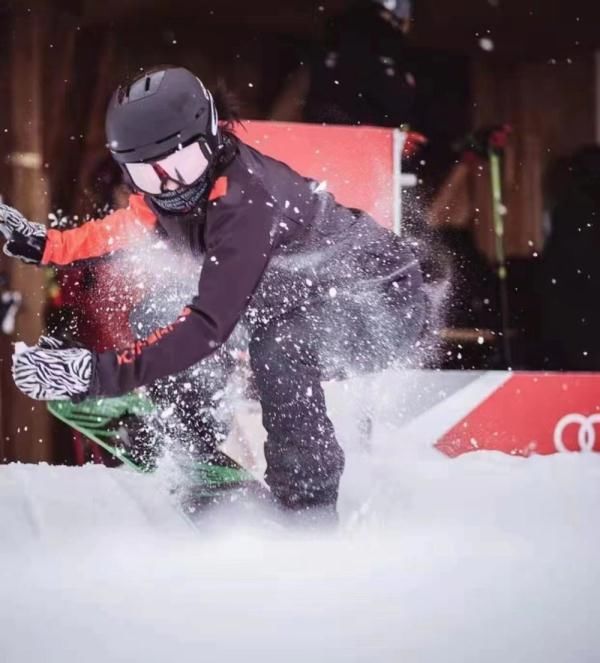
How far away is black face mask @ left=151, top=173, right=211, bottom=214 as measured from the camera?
4.20 feet

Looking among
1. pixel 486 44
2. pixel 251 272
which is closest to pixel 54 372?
pixel 251 272

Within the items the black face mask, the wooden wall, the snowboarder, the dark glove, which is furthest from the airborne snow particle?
the dark glove

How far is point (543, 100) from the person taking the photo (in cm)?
177

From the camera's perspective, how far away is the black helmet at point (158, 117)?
48.6 inches

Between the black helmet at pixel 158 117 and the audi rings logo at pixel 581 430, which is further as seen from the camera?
the audi rings logo at pixel 581 430

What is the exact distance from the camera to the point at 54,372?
115 centimetres

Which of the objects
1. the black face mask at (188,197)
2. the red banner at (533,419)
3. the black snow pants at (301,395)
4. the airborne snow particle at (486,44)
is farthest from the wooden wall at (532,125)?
the black face mask at (188,197)

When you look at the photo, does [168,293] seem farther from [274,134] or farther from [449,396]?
[449,396]

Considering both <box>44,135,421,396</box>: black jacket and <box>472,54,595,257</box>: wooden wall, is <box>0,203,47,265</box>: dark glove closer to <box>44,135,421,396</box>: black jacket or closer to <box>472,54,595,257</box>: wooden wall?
<box>44,135,421,396</box>: black jacket

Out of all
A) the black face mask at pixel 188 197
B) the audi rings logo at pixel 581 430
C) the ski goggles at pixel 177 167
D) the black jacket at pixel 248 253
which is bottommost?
the audi rings logo at pixel 581 430

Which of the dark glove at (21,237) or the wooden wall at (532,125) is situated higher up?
the wooden wall at (532,125)

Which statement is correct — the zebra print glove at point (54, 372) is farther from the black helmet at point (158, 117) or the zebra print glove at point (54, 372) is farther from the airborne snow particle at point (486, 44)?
the airborne snow particle at point (486, 44)

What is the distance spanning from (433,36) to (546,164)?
0.41 m

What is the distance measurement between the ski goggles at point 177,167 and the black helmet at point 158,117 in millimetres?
11
